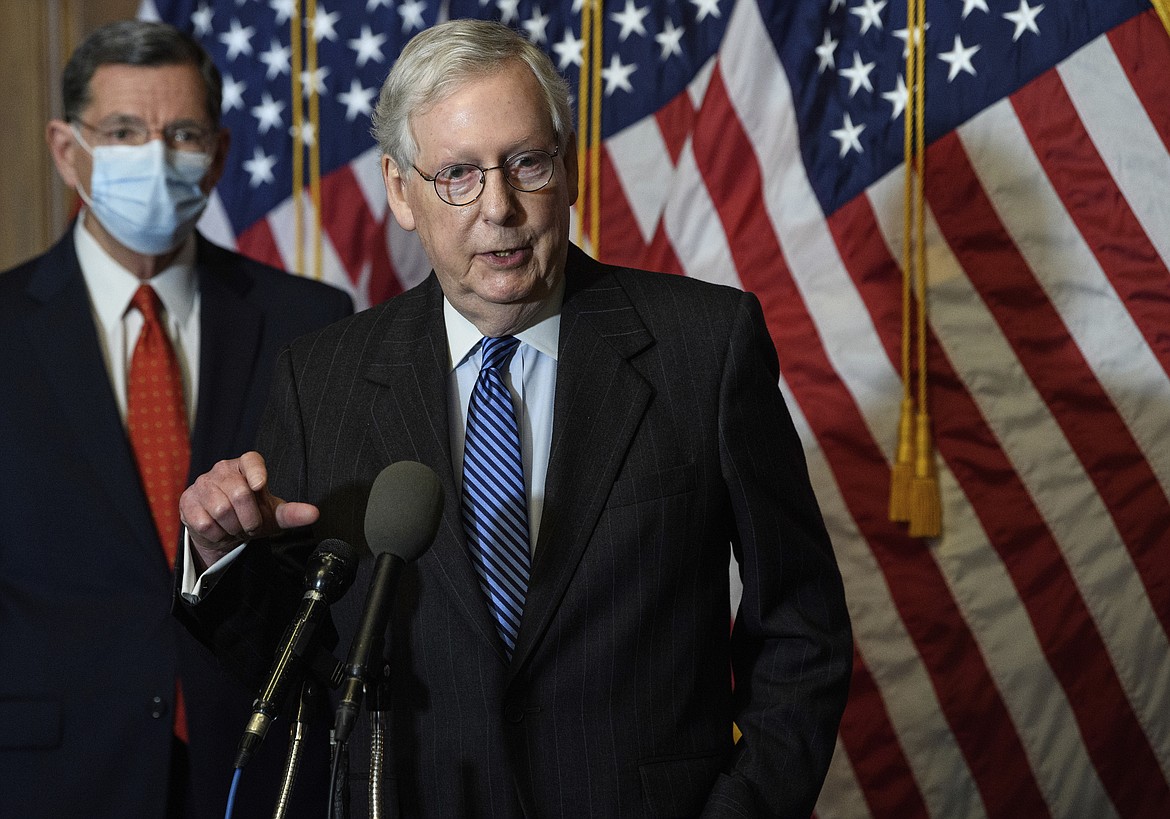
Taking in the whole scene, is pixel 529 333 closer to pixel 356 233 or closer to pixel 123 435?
pixel 123 435

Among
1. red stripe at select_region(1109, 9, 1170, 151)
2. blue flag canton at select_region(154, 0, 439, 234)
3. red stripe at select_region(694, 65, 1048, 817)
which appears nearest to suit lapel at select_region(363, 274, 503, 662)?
red stripe at select_region(694, 65, 1048, 817)

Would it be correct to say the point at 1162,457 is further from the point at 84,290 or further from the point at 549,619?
the point at 84,290

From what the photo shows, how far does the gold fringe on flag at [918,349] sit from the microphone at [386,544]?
5.25 ft

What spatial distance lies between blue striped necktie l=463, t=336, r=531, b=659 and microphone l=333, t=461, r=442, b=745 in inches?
12.5

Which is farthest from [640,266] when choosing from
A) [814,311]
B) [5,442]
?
[5,442]

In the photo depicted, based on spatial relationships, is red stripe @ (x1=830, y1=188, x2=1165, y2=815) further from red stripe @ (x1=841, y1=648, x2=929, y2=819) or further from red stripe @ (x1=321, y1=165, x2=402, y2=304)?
red stripe @ (x1=321, y1=165, x2=402, y2=304)

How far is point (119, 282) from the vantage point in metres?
2.79

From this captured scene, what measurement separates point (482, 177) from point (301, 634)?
0.69 metres

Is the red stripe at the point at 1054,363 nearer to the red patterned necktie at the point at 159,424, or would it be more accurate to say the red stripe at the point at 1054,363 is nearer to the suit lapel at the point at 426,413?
the suit lapel at the point at 426,413

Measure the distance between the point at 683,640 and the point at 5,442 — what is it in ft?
5.19

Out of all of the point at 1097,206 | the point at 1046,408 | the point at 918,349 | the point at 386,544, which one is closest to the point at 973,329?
the point at 918,349

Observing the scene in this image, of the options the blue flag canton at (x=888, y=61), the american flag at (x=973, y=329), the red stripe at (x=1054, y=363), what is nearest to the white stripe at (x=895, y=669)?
the american flag at (x=973, y=329)

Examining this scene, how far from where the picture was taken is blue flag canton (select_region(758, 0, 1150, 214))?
266 cm

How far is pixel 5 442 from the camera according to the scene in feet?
8.39
